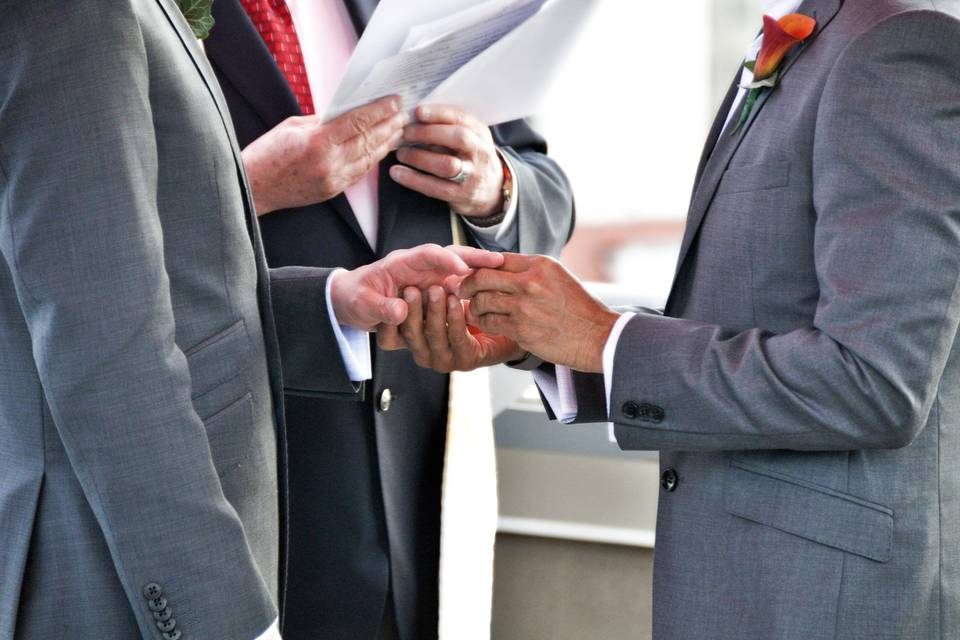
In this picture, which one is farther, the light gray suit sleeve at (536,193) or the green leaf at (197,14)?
the light gray suit sleeve at (536,193)

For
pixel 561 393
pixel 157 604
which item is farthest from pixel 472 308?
pixel 157 604

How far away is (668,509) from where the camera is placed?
1.40m

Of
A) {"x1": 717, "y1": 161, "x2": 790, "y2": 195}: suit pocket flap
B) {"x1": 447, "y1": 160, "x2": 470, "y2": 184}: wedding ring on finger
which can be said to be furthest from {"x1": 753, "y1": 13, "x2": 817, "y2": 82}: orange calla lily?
{"x1": 447, "y1": 160, "x2": 470, "y2": 184}: wedding ring on finger

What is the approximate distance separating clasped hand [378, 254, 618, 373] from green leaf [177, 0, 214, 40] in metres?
0.46

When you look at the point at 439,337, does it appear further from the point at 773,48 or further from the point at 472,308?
the point at 773,48

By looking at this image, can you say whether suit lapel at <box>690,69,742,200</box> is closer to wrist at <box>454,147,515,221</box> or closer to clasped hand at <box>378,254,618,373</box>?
clasped hand at <box>378,254,618,373</box>

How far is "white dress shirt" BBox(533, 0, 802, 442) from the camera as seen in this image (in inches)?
52.2

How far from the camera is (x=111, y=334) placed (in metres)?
1.02

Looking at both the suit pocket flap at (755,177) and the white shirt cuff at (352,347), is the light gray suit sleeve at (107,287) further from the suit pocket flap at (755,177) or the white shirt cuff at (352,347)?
the suit pocket flap at (755,177)

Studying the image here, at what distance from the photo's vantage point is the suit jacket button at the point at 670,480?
55.0 inches

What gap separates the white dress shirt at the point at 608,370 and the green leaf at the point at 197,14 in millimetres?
644

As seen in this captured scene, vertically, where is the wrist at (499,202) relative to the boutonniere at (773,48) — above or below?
Answer: below

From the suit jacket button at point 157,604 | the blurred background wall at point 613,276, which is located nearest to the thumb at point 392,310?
the suit jacket button at point 157,604

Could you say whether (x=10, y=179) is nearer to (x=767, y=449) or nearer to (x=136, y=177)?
(x=136, y=177)
